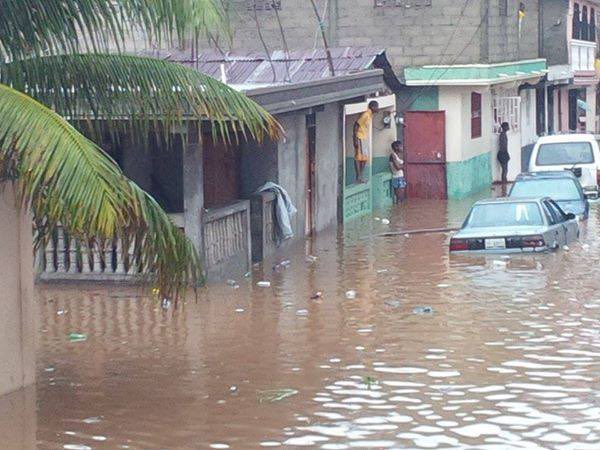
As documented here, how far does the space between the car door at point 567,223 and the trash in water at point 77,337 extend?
9.93 meters

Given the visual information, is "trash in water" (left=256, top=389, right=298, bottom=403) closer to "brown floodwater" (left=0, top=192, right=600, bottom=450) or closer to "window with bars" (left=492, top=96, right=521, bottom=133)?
"brown floodwater" (left=0, top=192, right=600, bottom=450)

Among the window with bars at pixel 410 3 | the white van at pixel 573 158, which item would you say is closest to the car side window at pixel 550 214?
the white van at pixel 573 158

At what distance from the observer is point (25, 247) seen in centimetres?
1240

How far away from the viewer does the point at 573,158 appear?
99.6 ft

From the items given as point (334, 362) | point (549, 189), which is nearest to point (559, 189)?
point (549, 189)

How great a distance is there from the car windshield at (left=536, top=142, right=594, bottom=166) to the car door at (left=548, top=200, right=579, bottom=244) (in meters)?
6.26

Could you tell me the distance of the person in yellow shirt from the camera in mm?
30359

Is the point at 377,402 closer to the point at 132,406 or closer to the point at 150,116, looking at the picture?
the point at 132,406

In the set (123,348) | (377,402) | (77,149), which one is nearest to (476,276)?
(123,348)

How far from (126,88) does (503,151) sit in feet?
95.2

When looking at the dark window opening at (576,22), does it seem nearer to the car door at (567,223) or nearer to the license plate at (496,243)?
the car door at (567,223)

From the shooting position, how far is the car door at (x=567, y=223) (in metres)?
22.8

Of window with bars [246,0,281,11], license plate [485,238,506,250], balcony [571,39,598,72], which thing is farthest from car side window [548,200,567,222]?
balcony [571,39,598,72]

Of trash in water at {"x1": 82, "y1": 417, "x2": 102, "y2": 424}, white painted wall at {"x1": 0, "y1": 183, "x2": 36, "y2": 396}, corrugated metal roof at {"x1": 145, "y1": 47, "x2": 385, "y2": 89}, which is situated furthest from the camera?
corrugated metal roof at {"x1": 145, "y1": 47, "x2": 385, "y2": 89}
